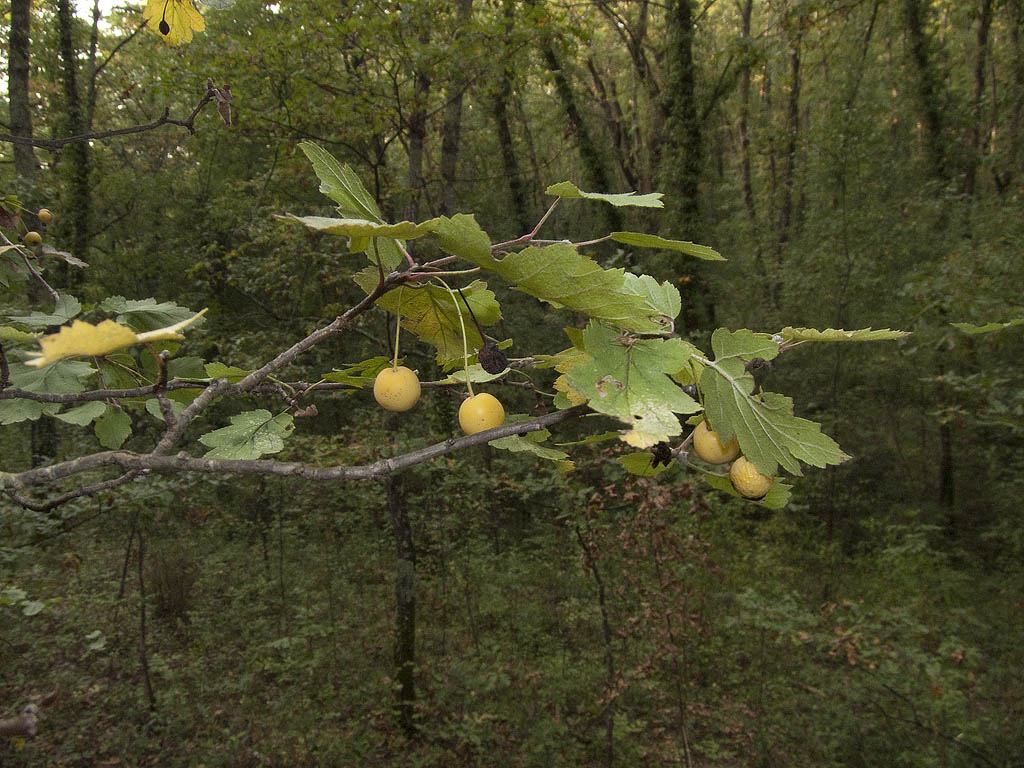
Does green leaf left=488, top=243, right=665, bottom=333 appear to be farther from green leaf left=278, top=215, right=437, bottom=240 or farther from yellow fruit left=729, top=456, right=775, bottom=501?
yellow fruit left=729, top=456, right=775, bottom=501

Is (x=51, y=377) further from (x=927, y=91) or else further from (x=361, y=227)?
(x=927, y=91)

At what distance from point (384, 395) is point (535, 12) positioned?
6203mm

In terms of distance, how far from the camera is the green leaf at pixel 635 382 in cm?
80

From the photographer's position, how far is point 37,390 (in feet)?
4.31

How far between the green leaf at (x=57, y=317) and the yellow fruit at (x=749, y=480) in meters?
1.56

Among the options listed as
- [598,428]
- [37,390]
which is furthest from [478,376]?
[598,428]

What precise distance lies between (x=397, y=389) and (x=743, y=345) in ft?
1.95

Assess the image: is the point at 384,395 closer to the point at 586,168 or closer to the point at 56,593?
the point at 56,593

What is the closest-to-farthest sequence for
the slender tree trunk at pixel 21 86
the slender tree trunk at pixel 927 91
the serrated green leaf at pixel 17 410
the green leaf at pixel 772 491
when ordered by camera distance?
the green leaf at pixel 772 491 → the serrated green leaf at pixel 17 410 → the slender tree trunk at pixel 21 86 → the slender tree trunk at pixel 927 91

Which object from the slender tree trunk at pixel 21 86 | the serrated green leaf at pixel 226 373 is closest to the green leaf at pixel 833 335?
the serrated green leaf at pixel 226 373

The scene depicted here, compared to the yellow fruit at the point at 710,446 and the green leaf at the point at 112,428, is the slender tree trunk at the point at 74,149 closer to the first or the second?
the green leaf at the point at 112,428

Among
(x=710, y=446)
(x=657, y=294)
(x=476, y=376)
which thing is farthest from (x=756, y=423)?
(x=476, y=376)

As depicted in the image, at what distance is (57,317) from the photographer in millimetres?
1444

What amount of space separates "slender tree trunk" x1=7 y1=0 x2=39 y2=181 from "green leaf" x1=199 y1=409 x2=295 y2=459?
7.28 m
